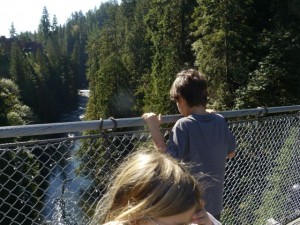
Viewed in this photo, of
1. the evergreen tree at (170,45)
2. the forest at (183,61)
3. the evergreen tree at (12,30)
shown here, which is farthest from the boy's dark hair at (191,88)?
the evergreen tree at (12,30)

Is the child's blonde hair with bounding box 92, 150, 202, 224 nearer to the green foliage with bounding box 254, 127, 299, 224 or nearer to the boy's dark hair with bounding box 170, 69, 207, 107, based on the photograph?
the boy's dark hair with bounding box 170, 69, 207, 107

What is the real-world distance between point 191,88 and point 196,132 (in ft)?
0.86

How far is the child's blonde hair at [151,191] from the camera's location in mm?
1281

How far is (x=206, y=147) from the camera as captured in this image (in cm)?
240

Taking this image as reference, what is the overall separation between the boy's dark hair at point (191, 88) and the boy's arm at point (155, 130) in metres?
0.19

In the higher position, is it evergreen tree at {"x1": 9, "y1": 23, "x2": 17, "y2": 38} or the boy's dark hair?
evergreen tree at {"x1": 9, "y1": 23, "x2": 17, "y2": 38}

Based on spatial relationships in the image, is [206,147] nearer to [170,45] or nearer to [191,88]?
[191,88]

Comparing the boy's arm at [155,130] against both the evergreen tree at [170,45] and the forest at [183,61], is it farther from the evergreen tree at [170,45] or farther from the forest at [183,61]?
the evergreen tree at [170,45]

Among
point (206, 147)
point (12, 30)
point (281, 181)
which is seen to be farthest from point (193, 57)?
Result: point (12, 30)

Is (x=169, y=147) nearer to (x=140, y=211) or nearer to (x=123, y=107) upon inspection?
(x=140, y=211)

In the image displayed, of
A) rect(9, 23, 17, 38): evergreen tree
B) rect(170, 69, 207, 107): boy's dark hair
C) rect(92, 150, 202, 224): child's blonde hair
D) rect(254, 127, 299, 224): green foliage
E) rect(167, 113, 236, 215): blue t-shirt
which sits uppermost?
rect(9, 23, 17, 38): evergreen tree

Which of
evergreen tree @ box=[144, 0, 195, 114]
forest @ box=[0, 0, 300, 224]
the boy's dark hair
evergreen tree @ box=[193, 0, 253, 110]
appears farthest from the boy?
evergreen tree @ box=[144, 0, 195, 114]

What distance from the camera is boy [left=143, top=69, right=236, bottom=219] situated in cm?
233

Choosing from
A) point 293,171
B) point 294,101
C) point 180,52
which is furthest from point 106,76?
point 293,171
